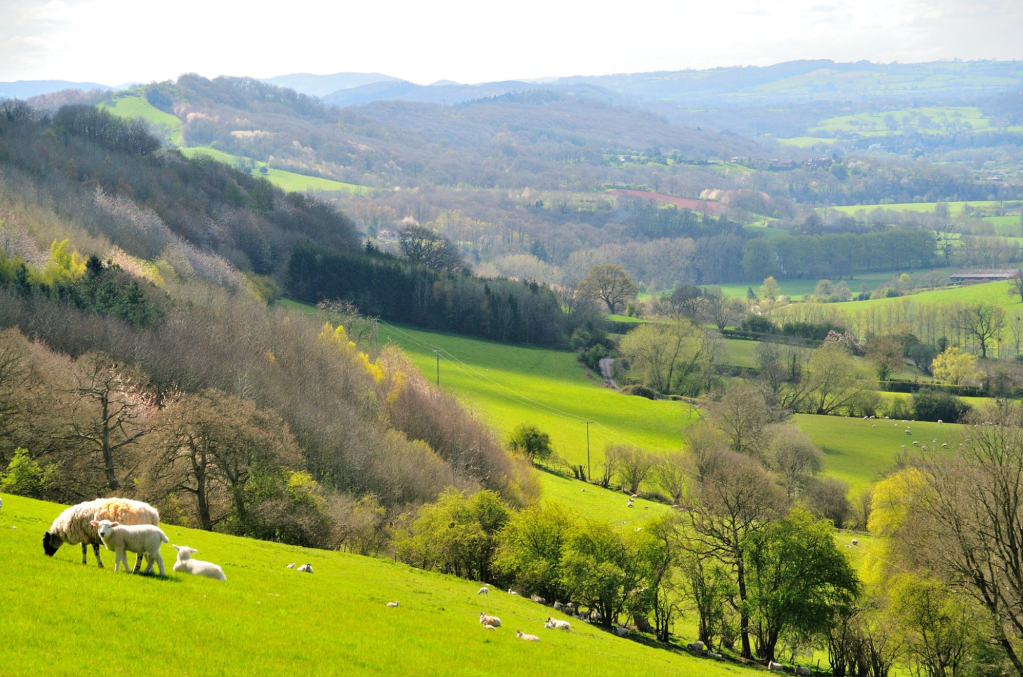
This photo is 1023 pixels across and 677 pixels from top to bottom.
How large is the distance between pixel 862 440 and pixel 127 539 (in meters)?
87.1

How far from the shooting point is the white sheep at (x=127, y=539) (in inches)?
752

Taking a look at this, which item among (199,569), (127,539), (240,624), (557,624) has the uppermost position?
(127,539)

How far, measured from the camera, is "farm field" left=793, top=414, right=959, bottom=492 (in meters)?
84.5

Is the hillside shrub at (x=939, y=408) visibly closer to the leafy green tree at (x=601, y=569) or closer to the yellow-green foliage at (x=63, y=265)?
the leafy green tree at (x=601, y=569)

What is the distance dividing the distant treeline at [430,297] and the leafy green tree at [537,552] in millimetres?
81487

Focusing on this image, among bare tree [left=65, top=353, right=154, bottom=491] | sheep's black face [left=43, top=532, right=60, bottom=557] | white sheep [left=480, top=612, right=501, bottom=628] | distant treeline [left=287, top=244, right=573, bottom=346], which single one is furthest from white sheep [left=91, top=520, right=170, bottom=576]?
distant treeline [left=287, top=244, right=573, bottom=346]

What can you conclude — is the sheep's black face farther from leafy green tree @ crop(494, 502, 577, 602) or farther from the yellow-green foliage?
the yellow-green foliage

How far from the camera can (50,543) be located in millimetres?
19828

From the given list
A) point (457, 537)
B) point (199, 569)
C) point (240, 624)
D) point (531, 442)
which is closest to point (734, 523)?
point (457, 537)

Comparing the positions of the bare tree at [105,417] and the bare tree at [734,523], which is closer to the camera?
the bare tree at [105,417]

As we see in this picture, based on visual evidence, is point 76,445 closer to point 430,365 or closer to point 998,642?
point 998,642

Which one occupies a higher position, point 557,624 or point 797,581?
point 557,624

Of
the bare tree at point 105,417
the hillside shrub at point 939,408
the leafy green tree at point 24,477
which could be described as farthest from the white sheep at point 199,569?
the hillside shrub at point 939,408

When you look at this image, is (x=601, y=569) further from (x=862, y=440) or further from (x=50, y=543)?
(x=862, y=440)
